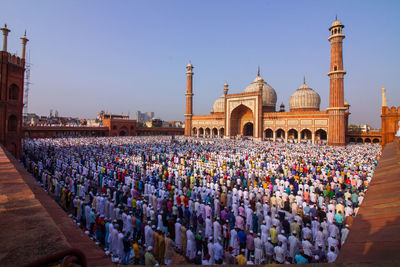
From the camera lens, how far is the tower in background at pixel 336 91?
27.1 metres

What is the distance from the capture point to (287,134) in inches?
1299

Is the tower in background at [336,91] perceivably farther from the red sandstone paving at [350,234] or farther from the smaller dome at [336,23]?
the red sandstone paving at [350,234]

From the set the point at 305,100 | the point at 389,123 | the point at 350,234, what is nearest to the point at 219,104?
the point at 305,100

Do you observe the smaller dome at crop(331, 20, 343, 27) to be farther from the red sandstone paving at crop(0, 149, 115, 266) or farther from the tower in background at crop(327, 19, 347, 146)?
the red sandstone paving at crop(0, 149, 115, 266)

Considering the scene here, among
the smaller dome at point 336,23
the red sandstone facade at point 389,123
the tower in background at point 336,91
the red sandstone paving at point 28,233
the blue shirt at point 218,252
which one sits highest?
the smaller dome at point 336,23

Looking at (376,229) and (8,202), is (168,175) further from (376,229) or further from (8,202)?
(376,229)

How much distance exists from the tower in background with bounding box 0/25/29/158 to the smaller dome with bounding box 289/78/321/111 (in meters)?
35.6

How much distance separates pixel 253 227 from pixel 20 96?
19080mm

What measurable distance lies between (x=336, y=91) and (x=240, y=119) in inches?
622

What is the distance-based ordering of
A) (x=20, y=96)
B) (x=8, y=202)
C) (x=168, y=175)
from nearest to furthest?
1. (x=8, y=202)
2. (x=168, y=175)
3. (x=20, y=96)

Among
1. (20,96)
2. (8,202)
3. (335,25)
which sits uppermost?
(335,25)

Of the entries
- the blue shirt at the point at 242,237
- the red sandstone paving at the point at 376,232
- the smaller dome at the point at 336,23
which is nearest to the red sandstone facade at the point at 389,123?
the blue shirt at the point at 242,237

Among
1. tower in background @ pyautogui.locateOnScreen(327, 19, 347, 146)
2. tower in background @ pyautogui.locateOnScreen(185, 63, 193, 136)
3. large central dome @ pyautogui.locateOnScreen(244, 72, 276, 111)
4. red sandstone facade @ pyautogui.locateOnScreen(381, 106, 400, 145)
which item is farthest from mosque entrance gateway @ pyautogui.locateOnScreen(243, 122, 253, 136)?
red sandstone facade @ pyautogui.locateOnScreen(381, 106, 400, 145)

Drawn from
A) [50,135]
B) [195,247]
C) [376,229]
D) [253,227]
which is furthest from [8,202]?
[50,135]
